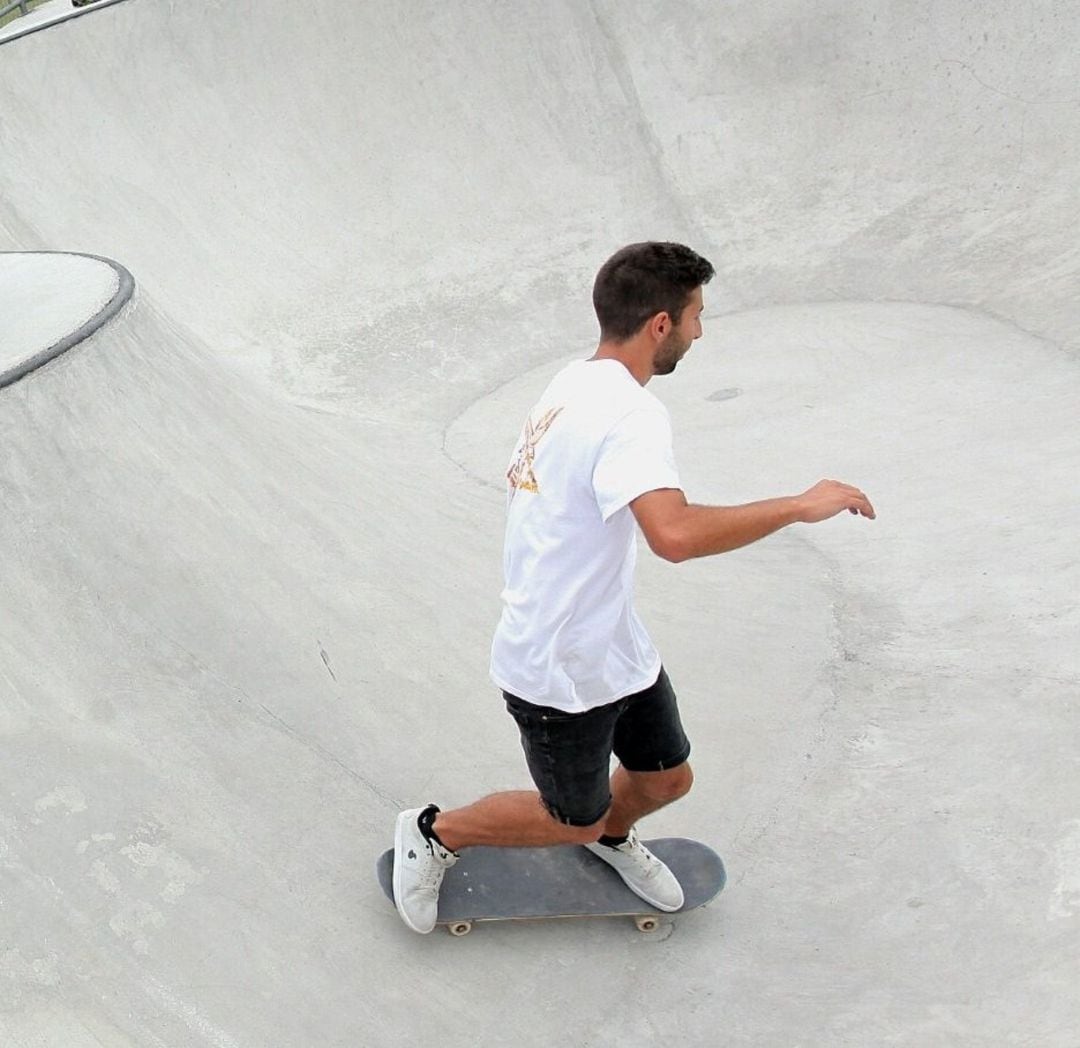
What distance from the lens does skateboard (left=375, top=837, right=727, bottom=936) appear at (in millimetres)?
3518

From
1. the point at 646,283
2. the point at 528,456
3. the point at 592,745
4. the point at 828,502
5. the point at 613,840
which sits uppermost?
the point at 646,283

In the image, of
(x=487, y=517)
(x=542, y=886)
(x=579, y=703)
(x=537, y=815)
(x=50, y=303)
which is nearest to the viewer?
(x=579, y=703)

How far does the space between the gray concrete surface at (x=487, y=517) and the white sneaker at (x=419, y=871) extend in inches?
5.6

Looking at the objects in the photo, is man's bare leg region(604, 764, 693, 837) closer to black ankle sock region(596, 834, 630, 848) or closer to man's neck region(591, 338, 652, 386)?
black ankle sock region(596, 834, 630, 848)

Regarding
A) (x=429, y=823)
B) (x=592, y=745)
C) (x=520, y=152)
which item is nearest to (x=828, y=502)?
(x=592, y=745)

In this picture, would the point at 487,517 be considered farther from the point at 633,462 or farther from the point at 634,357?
the point at 633,462

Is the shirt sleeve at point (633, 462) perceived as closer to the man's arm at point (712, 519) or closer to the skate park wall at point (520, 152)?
the man's arm at point (712, 519)

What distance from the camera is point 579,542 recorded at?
2.85 meters

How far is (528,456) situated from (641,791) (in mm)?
1004

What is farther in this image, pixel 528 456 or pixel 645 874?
pixel 645 874

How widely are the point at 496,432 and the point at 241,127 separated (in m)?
4.39

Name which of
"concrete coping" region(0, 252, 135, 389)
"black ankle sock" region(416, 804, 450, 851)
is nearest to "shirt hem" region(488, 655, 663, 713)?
"black ankle sock" region(416, 804, 450, 851)

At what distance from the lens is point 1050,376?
807 cm

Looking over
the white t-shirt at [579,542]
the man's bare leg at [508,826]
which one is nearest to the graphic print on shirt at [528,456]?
the white t-shirt at [579,542]
